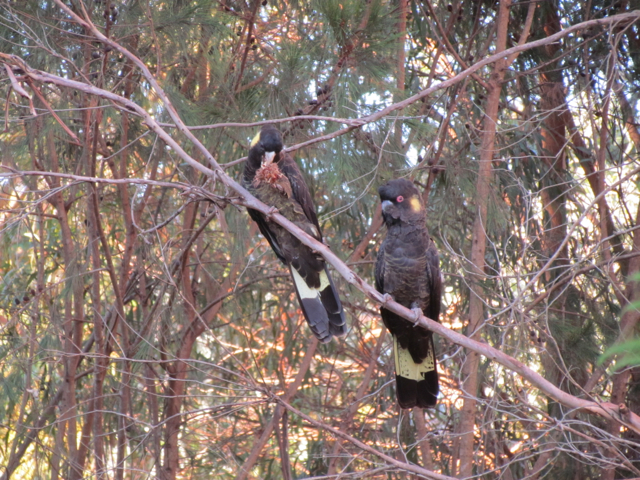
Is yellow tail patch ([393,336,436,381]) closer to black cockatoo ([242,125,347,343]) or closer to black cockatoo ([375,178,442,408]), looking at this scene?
black cockatoo ([375,178,442,408])

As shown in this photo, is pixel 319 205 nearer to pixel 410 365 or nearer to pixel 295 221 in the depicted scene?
pixel 295 221

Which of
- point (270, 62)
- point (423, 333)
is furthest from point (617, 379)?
point (270, 62)

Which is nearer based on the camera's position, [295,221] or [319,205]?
[295,221]

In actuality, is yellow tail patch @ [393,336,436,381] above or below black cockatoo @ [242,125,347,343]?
below

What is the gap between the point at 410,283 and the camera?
9.04 ft

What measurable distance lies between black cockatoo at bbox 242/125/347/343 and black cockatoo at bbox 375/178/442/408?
26 cm

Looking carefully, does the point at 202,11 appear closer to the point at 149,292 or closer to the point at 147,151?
the point at 147,151

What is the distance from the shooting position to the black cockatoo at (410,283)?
2676 mm

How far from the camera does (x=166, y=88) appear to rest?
121 inches

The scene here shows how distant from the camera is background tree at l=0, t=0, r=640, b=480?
2703 mm

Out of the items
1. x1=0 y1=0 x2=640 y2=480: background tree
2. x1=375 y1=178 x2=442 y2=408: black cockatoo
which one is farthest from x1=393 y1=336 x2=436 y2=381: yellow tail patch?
x1=0 y1=0 x2=640 y2=480: background tree

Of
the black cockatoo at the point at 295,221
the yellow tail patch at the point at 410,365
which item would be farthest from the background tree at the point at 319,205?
the yellow tail patch at the point at 410,365

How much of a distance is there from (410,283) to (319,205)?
5.09ft

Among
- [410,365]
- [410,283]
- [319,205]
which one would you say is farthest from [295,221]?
[319,205]
